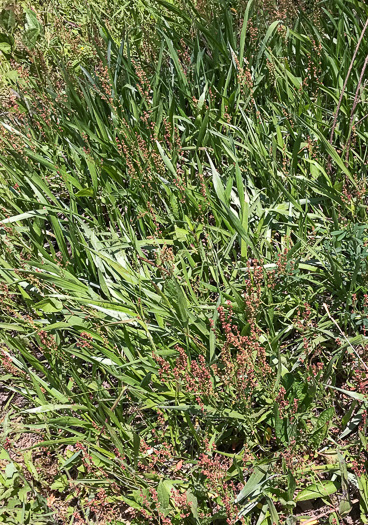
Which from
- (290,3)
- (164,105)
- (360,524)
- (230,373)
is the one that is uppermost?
(290,3)

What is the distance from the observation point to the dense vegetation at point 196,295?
1.77 m

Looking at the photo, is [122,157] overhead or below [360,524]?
overhead

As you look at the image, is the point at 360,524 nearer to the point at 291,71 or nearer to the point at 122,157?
the point at 122,157

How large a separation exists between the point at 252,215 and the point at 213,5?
1.53m

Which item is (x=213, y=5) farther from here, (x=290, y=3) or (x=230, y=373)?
(x=230, y=373)

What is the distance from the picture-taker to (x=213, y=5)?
311cm

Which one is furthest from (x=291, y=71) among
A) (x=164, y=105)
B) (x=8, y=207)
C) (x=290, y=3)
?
(x=8, y=207)

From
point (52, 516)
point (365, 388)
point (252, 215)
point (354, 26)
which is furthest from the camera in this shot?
point (354, 26)

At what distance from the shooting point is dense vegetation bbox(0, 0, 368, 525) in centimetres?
177

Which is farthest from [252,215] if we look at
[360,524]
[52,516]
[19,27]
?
[19,27]

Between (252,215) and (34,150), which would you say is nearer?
(252,215)

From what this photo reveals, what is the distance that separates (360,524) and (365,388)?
0.43m

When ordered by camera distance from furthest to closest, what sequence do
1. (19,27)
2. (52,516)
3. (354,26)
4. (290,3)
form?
(19,27), (354,26), (290,3), (52,516)

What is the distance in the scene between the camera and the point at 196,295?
86.7 inches
